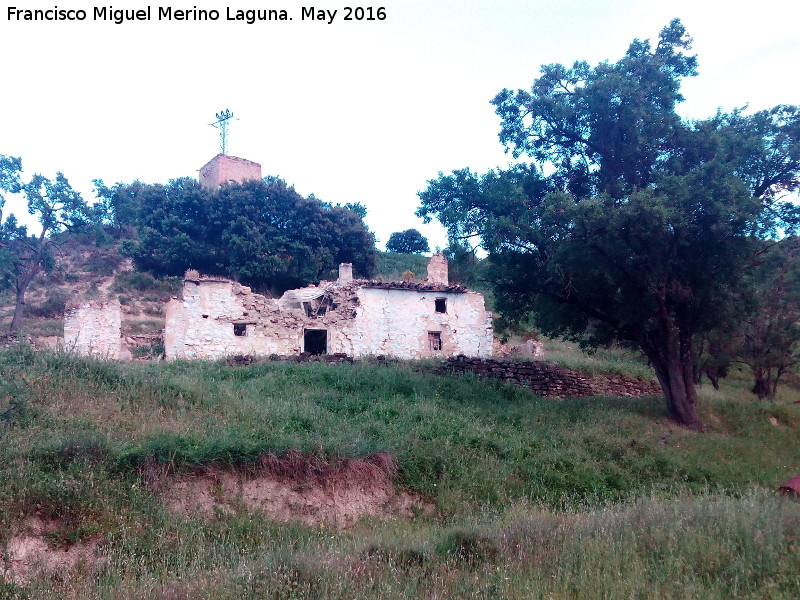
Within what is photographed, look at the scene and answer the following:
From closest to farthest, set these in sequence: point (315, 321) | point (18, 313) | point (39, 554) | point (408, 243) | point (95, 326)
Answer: point (39, 554) < point (95, 326) < point (315, 321) < point (18, 313) < point (408, 243)

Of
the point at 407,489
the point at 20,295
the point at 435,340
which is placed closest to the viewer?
the point at 407,489

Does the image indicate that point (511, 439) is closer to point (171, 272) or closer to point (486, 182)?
point (486, 182)

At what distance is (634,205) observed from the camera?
41.3 ft

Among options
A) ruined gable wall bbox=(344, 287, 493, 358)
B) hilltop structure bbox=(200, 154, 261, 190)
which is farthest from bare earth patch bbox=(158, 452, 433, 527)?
hilltop structure bbox=(200, 154, 261, 190)

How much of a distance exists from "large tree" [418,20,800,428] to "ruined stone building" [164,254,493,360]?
777cm

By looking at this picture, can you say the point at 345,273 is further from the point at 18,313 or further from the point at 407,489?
the point at 407,489

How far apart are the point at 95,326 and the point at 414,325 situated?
1122 centimetres

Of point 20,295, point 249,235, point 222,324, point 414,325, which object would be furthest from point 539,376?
point 20,295

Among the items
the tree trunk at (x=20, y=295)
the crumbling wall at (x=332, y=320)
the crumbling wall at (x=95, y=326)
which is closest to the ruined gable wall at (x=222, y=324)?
the crumbling wall at (x=332, y=320)

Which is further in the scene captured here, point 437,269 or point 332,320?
point 437,269

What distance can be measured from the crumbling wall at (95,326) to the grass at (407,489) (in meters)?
7.74

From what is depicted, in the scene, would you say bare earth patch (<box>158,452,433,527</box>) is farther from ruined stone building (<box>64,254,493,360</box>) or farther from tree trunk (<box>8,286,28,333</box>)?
tree trunk (<box>8,286,28,333</box>)

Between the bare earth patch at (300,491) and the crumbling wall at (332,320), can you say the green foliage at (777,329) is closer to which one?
the crumbling wall at (332,320)

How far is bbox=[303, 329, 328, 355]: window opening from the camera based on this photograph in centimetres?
2367
